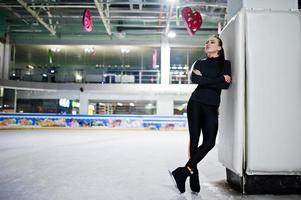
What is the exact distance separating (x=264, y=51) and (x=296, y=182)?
1.12m

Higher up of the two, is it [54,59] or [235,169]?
[54,59]

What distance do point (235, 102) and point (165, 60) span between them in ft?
42.2

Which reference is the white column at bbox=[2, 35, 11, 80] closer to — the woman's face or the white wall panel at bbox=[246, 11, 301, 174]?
the woman's face

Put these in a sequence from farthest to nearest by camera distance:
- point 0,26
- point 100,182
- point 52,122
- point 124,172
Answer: point 0,26
point 52,122
point 124,172
point 100,182

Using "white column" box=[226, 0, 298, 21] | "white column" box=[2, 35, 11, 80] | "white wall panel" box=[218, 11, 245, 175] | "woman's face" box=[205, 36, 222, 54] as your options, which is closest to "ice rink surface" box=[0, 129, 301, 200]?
"white wall panel" box=[218, 11, 245, 175]

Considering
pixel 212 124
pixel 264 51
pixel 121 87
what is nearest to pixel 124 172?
pixel 212 124

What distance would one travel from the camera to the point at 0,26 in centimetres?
1391

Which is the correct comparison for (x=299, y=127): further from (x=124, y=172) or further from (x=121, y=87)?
(x=121, y=87)

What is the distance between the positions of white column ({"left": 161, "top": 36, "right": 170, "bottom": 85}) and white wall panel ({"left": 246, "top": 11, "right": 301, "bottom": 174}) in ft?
40.9

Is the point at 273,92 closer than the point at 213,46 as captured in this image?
Yes

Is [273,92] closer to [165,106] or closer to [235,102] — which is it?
[235,102]

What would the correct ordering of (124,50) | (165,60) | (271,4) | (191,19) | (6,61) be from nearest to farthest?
(271,4) < (191,19) < (165,60) < (6,61) < (124,50)

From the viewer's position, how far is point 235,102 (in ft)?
7.27

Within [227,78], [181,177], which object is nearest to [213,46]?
[227,78]
